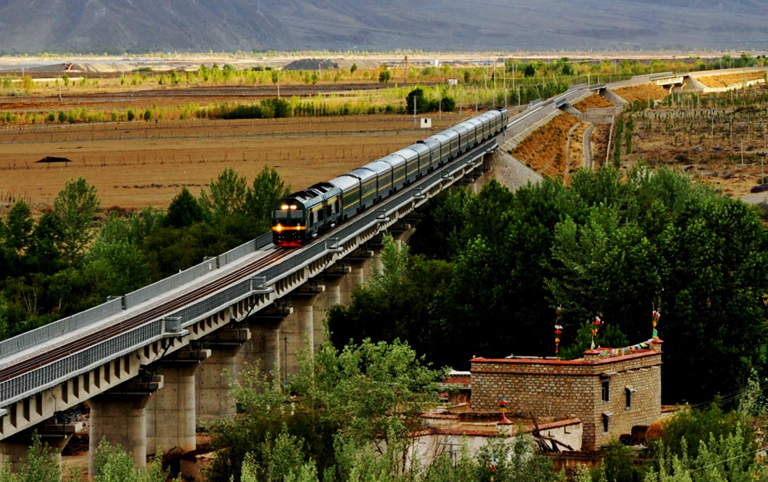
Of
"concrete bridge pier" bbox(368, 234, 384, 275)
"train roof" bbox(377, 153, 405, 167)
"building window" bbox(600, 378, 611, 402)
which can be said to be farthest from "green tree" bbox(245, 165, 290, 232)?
"building window" bbox(600, 378, 611, 402)

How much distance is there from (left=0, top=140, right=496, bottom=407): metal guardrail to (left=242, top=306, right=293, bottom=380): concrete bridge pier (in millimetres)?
2270

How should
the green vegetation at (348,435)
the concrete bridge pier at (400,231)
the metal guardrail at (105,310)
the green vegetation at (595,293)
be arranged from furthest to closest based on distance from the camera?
the concrete bridge pier at (400,231) → the green vegetation at (595,293) → the metal guardrail at (105,310) → the green vegetation at (348,435)

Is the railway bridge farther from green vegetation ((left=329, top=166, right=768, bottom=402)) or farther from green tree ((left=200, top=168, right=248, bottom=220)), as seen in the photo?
green tree ((left=200, top=168, right=248, bottom=220))

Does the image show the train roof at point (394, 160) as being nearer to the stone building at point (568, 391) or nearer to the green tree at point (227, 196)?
the green tree at point (227, 196)

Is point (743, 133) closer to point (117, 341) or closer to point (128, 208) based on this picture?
point (128, 208)

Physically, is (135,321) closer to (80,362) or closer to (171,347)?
Answer: (171,347)

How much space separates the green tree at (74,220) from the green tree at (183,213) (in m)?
4.69

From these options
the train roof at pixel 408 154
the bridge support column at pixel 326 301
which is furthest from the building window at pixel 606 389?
the train roof at pixel 408 154

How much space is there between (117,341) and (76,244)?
5380cm

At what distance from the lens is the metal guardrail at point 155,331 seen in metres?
50.4

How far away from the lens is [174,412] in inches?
2625

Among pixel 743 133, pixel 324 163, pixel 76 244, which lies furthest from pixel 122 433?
pixel 743 133

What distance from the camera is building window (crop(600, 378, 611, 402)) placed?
187ft

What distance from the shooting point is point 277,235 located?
84875mm
